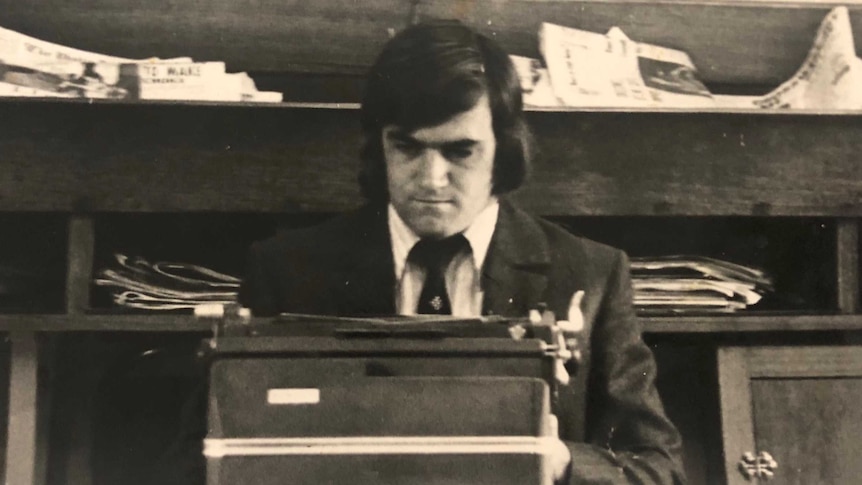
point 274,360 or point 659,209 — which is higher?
point 659,209

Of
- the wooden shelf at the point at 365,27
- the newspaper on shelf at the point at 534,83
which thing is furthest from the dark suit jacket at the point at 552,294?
the wooden shelf at the point at 365,27

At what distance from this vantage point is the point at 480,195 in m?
1.05

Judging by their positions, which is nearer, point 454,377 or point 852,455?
point 454,377

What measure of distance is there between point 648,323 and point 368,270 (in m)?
0.34

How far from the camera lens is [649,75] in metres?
1.16

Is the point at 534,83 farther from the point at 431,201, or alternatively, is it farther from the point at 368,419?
the point at 368,419

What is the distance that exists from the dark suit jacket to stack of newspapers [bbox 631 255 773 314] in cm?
2

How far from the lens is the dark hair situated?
1044 mm

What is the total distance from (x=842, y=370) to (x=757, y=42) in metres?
0.47

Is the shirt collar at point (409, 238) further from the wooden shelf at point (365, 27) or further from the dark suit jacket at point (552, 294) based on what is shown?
the wooden shelf at point (365, 27)

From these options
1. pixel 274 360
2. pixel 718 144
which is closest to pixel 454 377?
pixel 274 360

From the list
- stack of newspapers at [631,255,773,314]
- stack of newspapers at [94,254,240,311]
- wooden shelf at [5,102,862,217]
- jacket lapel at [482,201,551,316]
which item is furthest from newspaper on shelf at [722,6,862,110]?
stack of newspapers at [94,254,240,311]

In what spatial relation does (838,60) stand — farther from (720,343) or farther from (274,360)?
(274,360)

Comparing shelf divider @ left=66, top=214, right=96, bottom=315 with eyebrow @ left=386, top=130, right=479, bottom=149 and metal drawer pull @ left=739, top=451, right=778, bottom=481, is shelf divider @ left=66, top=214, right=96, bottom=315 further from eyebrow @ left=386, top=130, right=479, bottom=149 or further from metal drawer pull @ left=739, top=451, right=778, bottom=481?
metal drawer pull @ left=739, top=451, right=778, bottom=481
